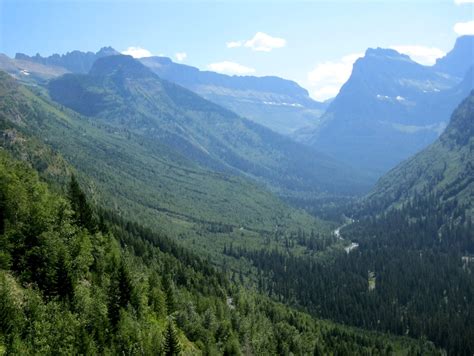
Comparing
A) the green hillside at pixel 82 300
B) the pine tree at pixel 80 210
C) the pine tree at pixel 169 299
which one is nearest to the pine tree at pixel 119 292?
the green hillside at pixel 82 300

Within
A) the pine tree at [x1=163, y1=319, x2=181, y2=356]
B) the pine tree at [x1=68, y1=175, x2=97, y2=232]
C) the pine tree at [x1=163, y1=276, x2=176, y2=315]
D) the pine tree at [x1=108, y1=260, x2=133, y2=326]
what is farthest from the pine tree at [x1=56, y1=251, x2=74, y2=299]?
the pine tree at [x1=163, y1=276, x2=176, y2=315]

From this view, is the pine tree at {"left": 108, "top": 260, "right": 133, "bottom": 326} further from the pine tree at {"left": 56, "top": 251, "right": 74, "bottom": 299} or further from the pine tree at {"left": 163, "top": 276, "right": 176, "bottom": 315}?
the pine tree at {"left": 163, "top": 276, "right": 176, "bottom": 315}

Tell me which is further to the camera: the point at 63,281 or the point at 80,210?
the point at 80,210

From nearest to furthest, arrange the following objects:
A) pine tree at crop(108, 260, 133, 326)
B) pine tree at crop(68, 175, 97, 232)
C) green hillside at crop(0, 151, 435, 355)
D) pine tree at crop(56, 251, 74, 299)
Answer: green hillside at crop(0, 151, 435, 355), pine tree at crop(56, 251, 74, 299), pine tree at crop(108, 260, 133, 326), pine tree at crop(68, 175, 97, 232)

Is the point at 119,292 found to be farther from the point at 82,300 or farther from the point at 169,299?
the point at 169,299

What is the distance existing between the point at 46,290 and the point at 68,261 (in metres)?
7.10

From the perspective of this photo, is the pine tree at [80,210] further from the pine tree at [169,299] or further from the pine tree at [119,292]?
the pine tree at [119,292]

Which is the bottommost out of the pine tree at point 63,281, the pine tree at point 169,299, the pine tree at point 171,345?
the pine tree at point 169,299

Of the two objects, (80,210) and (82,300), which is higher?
(80,210)

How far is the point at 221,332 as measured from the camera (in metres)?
122

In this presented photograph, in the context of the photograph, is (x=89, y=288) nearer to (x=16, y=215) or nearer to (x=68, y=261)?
(x=68, y=261)

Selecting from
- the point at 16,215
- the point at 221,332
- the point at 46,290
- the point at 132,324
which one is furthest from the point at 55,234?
the point at 221,332

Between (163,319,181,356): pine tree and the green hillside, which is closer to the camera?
the green hillside

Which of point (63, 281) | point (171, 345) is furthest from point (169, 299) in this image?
Answer: point (171, 345)
